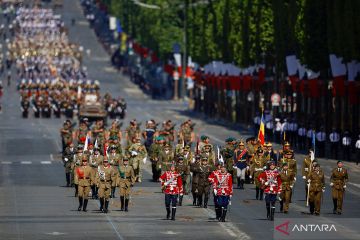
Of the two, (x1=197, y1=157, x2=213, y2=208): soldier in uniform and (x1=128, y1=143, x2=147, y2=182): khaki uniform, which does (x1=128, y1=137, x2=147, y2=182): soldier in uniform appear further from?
(x1=197, y1=157, x2=213, y2=208): soldier in uniform

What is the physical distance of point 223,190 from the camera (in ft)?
163

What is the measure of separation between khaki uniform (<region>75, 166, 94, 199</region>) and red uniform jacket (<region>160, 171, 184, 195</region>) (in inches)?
130

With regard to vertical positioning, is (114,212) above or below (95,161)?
below

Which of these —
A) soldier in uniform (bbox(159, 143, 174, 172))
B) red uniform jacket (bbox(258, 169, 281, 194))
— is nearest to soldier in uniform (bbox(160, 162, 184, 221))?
red uniform jacket (bbox(258, 169, 281, 194))

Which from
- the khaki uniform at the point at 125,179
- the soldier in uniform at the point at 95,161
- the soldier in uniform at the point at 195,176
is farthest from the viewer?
the soldier in uniform at the point at 195,176

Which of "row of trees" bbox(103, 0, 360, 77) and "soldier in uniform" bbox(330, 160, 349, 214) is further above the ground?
"row of trees" bbox(103, 0, 360, 77)

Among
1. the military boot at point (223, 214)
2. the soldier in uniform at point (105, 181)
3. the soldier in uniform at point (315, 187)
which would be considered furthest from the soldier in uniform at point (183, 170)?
the military boot at point (223, 214)

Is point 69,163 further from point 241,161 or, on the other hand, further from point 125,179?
point 125,179

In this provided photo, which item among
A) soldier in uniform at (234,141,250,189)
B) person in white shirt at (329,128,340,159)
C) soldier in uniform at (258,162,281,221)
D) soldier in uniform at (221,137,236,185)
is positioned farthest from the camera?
person in white shirt at (329,128,340,159)

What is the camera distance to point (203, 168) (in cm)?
5419

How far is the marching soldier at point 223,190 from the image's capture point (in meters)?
49.4

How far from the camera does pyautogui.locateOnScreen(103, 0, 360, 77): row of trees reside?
92388mm

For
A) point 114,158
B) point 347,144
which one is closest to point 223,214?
point 114,158

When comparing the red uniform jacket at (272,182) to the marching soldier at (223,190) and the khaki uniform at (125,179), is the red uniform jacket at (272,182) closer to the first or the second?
the marching soldier at (223,190)
